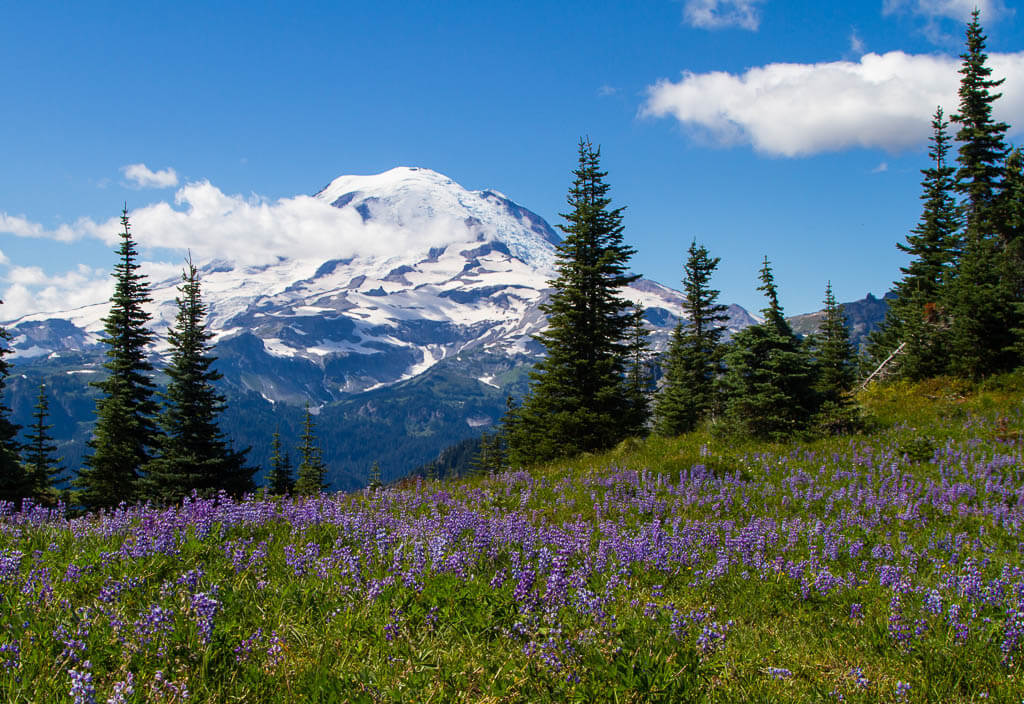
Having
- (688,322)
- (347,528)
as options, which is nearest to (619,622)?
(347,528)

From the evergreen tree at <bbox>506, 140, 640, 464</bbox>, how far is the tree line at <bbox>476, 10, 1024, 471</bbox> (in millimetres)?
59

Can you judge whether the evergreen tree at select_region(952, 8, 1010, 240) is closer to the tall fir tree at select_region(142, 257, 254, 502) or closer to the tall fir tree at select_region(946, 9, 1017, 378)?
the tall fir tree at select_region(946, 9, 1017, 378)

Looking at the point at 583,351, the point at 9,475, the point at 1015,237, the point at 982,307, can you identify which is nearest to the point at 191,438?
the point at 9,475

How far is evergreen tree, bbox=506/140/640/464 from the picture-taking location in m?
25.0

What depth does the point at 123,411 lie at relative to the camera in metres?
34.7

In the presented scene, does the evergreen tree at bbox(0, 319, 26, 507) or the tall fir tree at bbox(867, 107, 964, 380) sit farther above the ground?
the tall fir tree at bbox(867, 107, 964, 380)

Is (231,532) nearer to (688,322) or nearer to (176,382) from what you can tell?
(176,382)

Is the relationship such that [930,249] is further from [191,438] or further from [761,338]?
[191,438]

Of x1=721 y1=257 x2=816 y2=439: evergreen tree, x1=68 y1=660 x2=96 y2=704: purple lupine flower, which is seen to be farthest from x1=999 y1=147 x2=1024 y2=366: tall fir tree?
x1=68 y1=660 x2=96 y2=704: purple lupine flower

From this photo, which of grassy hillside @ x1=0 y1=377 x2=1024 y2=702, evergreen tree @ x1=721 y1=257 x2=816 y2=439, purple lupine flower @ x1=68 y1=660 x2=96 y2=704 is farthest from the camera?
evergreen tree @ x1=721 y1=257 x2=816 y2=439

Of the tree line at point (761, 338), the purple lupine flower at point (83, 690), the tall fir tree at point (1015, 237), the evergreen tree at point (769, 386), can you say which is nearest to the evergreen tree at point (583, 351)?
the tree line at point (761, 338)

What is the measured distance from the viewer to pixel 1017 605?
4602 millimetres

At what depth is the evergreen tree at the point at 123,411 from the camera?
34.2 meters

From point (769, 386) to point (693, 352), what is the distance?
88.9 feet
